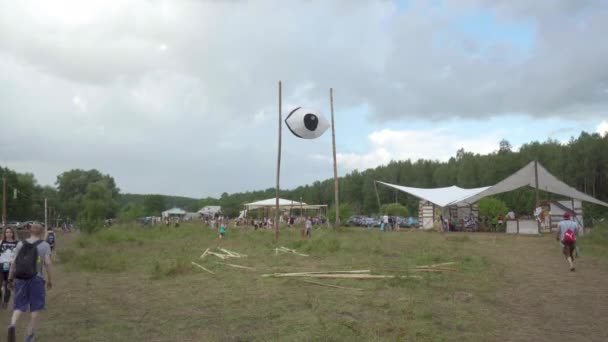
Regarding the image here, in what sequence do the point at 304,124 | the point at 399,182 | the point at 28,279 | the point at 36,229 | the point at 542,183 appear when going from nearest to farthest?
the point at 28,279 → the point at 36,229 → the point at 304,124 → the point at 542,183 → the point at 399,182

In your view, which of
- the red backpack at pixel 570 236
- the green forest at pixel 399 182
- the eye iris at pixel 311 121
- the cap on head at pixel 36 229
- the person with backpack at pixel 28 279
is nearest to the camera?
the person with backpack at pixel 28 279

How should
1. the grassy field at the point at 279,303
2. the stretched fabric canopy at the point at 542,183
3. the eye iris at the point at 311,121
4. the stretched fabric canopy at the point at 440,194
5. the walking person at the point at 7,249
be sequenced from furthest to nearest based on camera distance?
the stretched fabric canopy at the point at 440,194, the stretched fabric canopy at the point at 542,183, the eye iris at the point at 311,121, the walking person at the point at 7,249, the grassy field at the point at 279,303

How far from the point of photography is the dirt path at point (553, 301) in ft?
19.2

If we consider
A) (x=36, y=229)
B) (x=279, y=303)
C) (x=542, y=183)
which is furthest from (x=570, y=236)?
(x=542, y=183)

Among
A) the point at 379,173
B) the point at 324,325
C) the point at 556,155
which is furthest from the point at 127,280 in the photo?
the point at 379,173

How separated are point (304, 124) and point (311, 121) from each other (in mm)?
298

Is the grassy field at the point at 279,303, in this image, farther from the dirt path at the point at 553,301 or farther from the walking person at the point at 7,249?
the walking person at the point at 7,249

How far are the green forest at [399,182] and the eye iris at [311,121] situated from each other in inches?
570

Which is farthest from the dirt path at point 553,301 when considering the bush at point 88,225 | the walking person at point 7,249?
the bush at point 88,225

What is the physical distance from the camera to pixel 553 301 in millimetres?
7742

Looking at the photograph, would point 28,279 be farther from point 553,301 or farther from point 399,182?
point 399,182

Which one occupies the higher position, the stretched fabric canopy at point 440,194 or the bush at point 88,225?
the stretched fabric canopy at point 440,194

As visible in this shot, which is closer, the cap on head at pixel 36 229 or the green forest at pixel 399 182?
the cap on head at pixel 36 229

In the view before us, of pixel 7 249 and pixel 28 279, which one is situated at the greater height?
pixel 7 249
